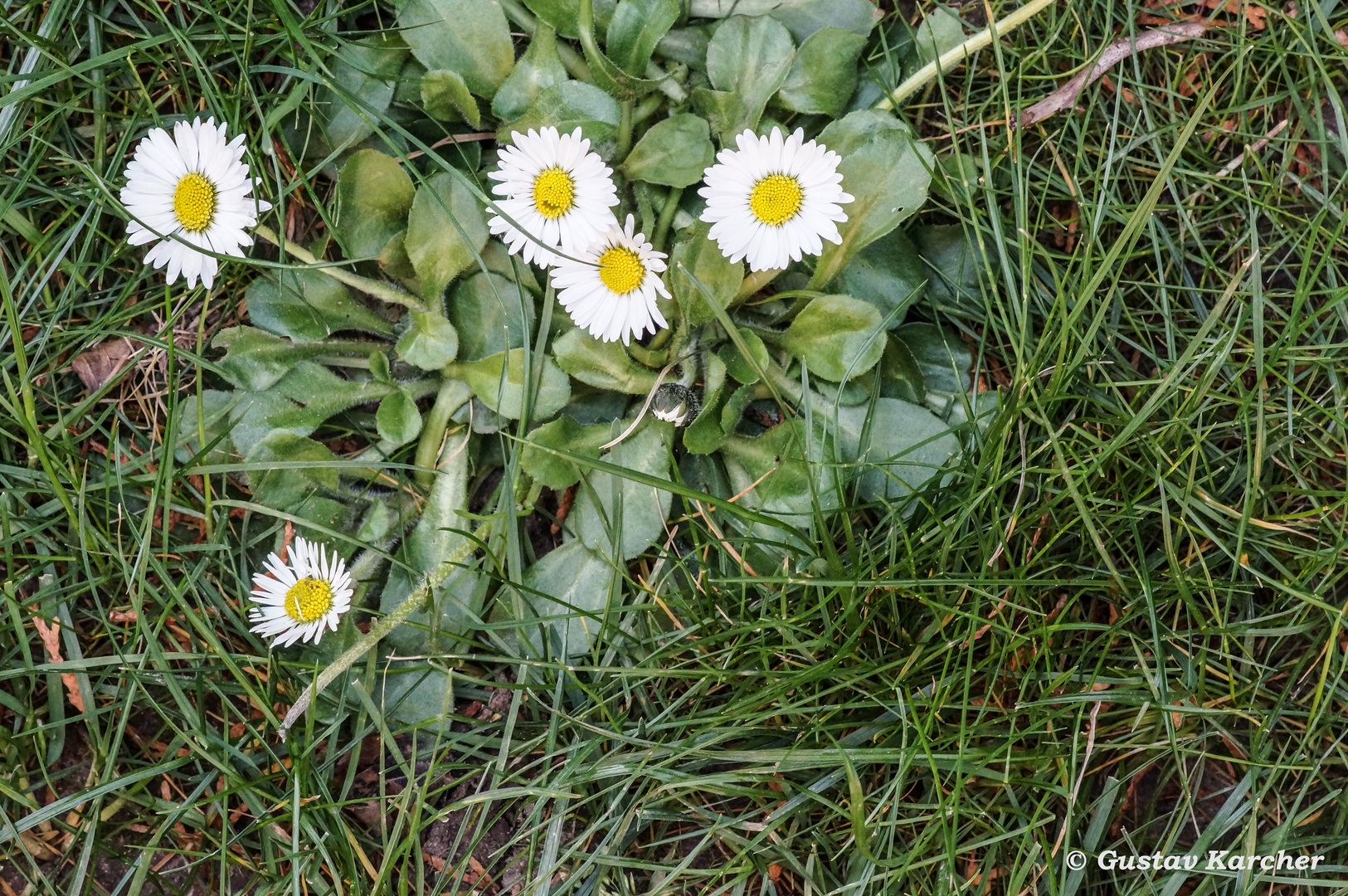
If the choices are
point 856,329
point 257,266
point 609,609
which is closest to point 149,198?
point 257,266

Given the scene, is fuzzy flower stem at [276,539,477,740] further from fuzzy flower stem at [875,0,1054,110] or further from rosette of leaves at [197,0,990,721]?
fuzzy flower stem at [875,0,1054,110]

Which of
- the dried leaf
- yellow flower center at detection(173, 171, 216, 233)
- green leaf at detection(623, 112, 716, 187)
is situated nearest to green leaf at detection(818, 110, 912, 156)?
green leaf at detection(623, 112, 716, 187)

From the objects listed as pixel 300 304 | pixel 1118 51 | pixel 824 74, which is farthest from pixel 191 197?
pixel 1118 51

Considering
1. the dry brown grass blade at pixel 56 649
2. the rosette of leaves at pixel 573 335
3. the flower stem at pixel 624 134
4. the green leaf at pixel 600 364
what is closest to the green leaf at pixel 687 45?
the rosette of leaves at pixel 573 335

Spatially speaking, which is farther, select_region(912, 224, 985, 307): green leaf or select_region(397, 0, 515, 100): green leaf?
select_region(912, 224, 985, 307): green leaf

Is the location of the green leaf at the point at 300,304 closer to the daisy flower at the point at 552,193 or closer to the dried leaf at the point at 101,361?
the dried leaf at the point at 101,361

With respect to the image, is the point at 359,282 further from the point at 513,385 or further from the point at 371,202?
the point at 513,385
